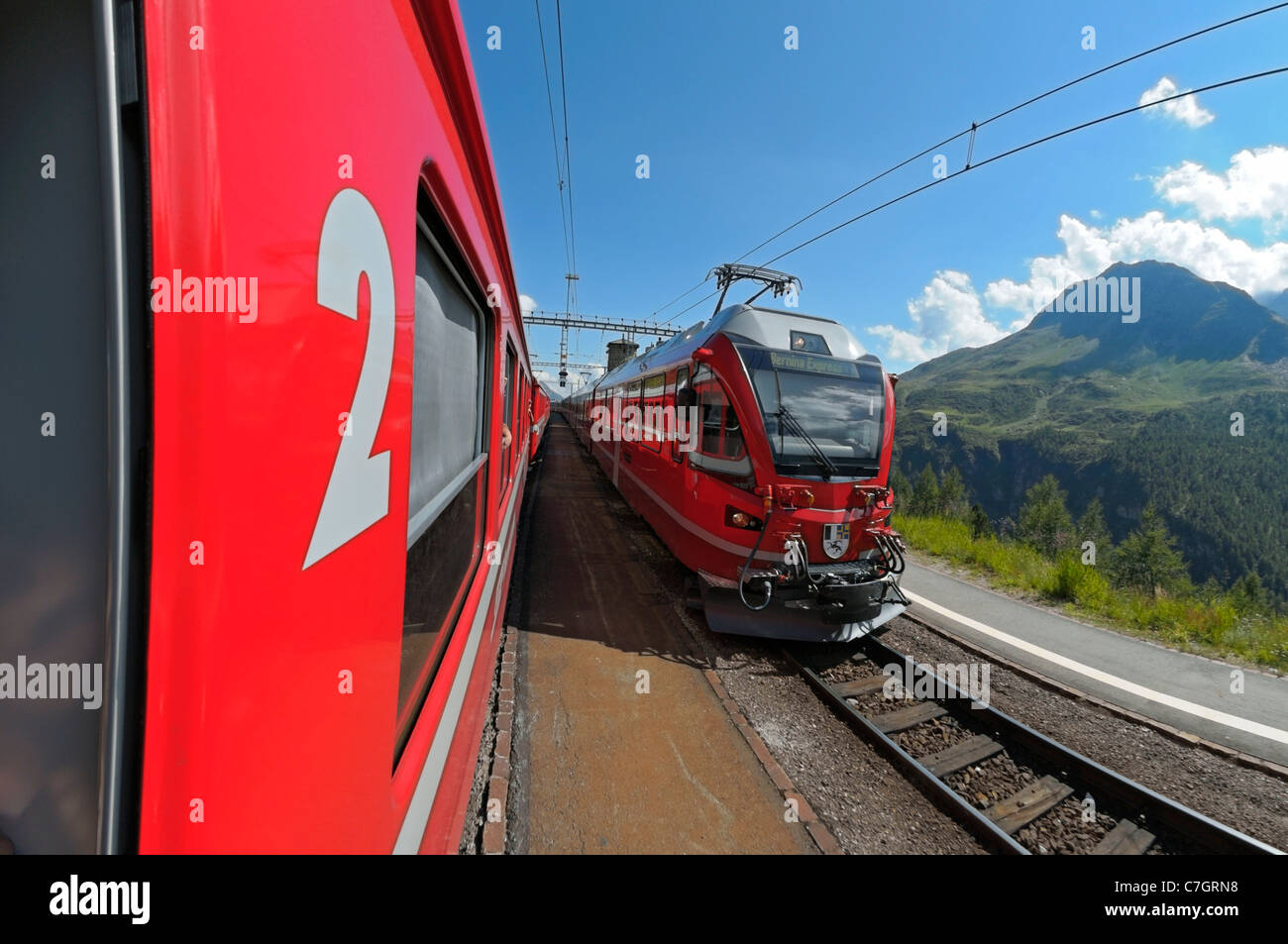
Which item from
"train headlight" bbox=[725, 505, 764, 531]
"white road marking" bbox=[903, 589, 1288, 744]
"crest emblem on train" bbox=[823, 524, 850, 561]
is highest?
"train headlight" bbox=[725, 505, 764, 531]

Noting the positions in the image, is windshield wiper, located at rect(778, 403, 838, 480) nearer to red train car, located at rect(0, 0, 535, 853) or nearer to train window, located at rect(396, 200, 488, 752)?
train window, located at rect(396, 200, 488, 752)

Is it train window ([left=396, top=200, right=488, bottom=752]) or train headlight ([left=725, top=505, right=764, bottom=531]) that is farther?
train headlight ([left=725, top=505, right=764, bottom=531])

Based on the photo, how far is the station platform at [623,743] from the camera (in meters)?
2.90

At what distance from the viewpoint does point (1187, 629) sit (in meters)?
6.20

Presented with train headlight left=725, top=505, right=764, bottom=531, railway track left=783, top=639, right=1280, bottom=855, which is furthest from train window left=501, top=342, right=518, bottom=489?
railway track left=783, top=639, right=1280, bottom=855

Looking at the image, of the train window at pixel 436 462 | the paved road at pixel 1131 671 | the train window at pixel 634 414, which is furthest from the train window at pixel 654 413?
the train window at pixel 436 462

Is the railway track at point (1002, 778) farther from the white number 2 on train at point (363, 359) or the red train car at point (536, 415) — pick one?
the red train car at point (536, 415)

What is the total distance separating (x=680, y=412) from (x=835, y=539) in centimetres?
239

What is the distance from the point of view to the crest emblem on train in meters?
5.15

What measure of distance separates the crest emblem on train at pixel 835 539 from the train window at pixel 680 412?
78.9 inches

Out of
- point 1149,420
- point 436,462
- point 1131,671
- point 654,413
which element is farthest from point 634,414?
point 1149,420

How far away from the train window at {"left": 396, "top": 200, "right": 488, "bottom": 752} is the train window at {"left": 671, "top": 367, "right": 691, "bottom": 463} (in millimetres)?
3592

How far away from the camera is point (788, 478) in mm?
5047
